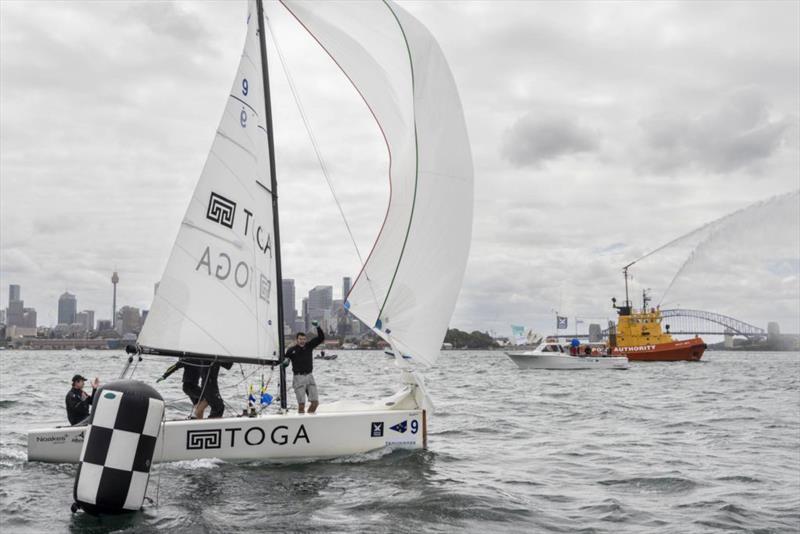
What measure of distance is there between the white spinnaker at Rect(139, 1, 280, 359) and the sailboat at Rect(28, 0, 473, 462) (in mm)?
18

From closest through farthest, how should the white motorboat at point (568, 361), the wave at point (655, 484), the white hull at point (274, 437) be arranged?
the wave at point (655, 484)
the white hull at point (274, 437)
the white motorboat at point (568, 361)

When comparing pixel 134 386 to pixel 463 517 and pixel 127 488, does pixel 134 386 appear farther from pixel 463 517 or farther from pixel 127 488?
pixel 463 517

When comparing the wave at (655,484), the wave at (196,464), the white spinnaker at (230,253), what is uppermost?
the white spinnaker at (230,253)

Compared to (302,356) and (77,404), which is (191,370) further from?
(77,404)

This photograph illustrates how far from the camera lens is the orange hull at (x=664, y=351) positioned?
59875 millimetres

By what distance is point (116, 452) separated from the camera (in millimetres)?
7855

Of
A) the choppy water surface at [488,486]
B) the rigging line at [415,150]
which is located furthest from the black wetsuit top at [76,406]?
the rigging line at [415,150]

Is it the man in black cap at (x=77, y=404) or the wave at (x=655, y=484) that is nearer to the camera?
the wave at (x=655, y=484)

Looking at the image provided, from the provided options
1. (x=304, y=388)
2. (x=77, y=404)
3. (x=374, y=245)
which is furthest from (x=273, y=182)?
(x=77, y=404)

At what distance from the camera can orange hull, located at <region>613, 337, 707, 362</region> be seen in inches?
2357

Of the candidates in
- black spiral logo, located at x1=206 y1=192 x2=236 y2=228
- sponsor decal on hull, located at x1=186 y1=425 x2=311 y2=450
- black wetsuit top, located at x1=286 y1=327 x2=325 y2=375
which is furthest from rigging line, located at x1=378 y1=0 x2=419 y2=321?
black spiral logo, located at x1=206 y1=192 x2=236 y2=228

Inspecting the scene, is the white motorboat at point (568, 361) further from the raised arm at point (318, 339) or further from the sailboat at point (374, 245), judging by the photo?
the raised arm at point (318, 339)

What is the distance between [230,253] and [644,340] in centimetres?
5377

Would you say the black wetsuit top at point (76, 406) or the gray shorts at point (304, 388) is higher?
the gray shorts at point (304, 388)
